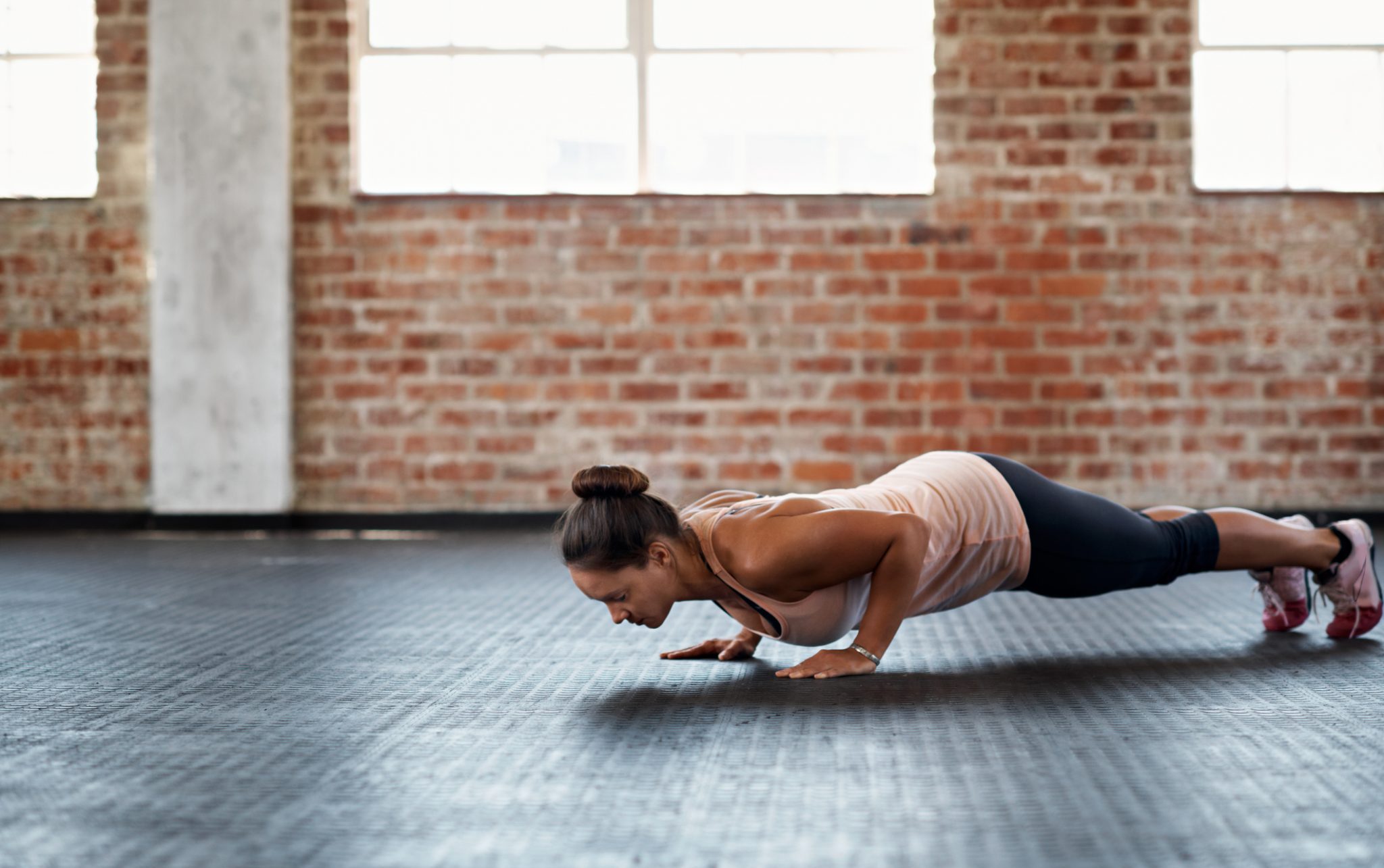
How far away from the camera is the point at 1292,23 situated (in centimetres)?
561

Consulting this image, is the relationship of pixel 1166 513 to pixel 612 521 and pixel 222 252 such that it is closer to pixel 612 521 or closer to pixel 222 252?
pixel 612 521

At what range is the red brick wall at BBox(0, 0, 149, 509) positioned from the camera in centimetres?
576

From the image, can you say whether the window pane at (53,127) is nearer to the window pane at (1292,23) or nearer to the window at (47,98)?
the window at (47,98)

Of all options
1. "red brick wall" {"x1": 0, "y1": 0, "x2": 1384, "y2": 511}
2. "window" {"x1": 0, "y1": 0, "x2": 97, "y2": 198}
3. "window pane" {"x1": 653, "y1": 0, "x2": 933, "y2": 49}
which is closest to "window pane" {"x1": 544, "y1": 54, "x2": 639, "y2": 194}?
"red brick wall" {"x1": 0, "y1": 0, "x2": 1384, "y2": 511}

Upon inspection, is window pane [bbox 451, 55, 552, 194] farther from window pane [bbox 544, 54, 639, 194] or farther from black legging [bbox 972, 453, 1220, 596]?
black legging [bbox 972, 453, 1220, 596]

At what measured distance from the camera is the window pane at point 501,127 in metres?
5.67

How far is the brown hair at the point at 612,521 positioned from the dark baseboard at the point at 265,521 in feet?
11.5

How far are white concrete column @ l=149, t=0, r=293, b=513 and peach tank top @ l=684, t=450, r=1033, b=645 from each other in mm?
3892

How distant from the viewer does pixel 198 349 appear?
5691 millimetres

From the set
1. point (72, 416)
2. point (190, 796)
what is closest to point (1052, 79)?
point (72, 416)

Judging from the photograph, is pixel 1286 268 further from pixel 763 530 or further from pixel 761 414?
pixel 763 530

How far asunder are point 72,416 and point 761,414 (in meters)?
3.07

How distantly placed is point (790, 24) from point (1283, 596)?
144 inches

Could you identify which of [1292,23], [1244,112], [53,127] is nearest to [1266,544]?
[1244,112]
